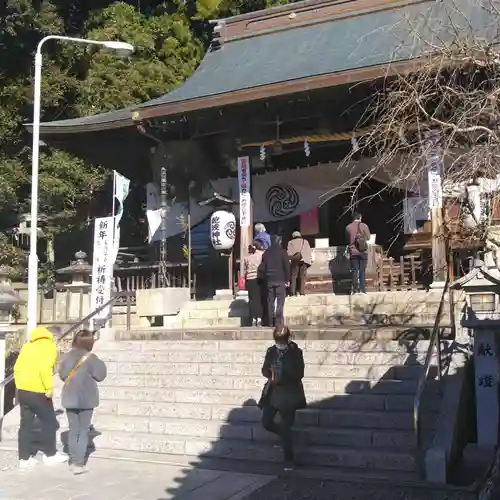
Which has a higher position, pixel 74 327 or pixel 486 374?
pixel 74 327

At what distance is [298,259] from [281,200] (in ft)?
8.20

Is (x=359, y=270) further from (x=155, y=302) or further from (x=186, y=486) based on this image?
(x=186, y=486)

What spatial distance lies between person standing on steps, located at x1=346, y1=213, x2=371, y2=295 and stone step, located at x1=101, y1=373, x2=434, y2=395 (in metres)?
4.09

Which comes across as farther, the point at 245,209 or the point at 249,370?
the point at 245,209

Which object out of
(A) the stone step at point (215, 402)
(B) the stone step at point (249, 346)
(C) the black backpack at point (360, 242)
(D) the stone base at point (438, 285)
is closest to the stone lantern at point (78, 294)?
(B) the stone step at point (249, 346)

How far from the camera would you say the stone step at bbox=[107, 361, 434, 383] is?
8.38 m

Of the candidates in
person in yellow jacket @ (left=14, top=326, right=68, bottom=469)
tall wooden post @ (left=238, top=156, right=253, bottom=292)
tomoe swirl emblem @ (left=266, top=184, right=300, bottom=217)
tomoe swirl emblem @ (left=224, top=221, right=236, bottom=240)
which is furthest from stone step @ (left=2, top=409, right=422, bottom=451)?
tomoe swirl emblem @ (left=266, top=184, right=300, bottom=217)

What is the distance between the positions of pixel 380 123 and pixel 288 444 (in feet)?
11.4

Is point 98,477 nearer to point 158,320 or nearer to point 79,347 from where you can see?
point 79,347

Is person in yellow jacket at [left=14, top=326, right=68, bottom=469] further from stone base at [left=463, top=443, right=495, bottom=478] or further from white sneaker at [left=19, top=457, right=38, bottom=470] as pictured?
stone base at [left=463, top=443, right=495, bottom=478]

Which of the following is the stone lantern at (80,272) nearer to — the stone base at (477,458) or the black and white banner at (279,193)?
the black and white banner at (279,193)

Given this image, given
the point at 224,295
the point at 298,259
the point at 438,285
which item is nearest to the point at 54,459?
the point at 298,259

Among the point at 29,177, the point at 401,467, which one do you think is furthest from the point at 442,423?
the point at 29,177

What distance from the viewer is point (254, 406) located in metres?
Answer: 8.12
